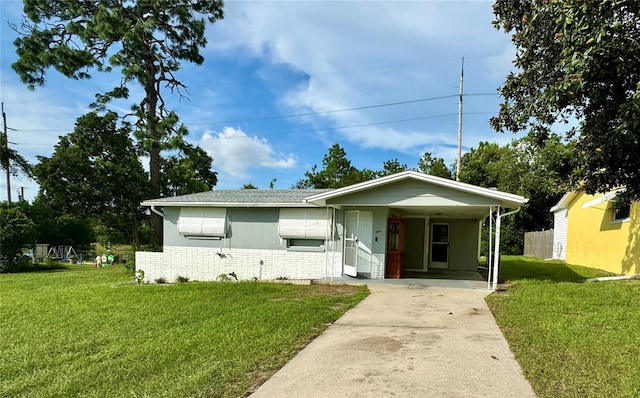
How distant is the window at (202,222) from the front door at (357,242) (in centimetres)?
408

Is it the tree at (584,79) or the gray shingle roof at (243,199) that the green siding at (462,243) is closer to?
the tree at (584,79)

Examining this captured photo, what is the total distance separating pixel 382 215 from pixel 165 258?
7.54 m

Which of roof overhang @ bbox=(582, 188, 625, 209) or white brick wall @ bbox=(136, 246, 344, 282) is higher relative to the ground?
roof overhang @ bbox=(582, 188, 625, 209)

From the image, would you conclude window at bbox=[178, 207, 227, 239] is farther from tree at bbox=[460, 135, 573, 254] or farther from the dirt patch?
tree at bbox=[460, 135, 573, 254]

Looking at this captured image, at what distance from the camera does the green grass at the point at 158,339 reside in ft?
13.0

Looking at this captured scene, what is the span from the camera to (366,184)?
10.6 meters

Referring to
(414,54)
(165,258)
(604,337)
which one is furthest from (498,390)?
(414,54)

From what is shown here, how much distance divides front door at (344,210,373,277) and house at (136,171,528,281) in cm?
3

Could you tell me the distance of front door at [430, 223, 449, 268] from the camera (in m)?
14.9

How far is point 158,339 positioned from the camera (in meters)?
5.53

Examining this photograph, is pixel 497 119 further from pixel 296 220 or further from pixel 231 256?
pixel 231 256

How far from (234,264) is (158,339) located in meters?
7.32

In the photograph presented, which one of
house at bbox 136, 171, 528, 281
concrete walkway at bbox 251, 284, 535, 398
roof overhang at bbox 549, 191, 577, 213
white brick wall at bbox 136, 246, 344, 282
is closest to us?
concrete walkway at bbox 251, 284, 535, 398

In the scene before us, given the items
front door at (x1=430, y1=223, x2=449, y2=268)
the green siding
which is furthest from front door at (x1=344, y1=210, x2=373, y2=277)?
the green siding
